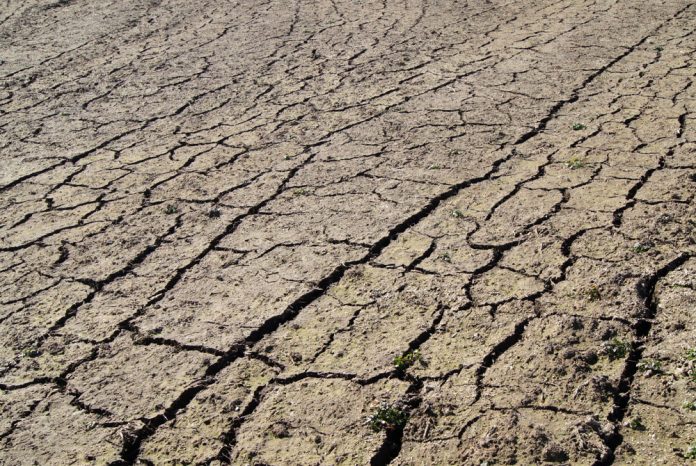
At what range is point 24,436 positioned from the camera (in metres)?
2.23

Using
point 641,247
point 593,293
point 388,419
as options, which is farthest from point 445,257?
point 388,419

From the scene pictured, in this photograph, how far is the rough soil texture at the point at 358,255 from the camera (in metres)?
2.16

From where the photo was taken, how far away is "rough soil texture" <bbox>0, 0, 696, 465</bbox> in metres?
2.16

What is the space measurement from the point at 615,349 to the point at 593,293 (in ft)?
1.01

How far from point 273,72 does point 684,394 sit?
144 inches

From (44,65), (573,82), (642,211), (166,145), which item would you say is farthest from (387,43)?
(642,211)

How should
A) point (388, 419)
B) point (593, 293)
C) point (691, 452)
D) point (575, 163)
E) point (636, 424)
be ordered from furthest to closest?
point (575, 163) → point (593, 293) → point (388, 419) → point (636, 424) → point (691, 452)

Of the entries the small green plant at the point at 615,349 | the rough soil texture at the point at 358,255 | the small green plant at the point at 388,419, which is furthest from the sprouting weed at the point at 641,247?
the small green plant at the point at 388,419

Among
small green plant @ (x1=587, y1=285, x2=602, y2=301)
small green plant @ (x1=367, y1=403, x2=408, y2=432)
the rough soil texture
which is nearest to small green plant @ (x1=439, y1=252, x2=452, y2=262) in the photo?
the rough soil texture

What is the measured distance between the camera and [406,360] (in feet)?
7.75

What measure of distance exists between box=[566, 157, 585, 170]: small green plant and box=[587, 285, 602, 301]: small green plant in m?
1.03

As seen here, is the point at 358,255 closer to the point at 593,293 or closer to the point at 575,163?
the point at 593,293

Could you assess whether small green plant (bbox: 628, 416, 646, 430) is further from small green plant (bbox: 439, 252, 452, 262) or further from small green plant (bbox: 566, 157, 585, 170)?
small green plant (bbox: 566, 157, 585, 170)

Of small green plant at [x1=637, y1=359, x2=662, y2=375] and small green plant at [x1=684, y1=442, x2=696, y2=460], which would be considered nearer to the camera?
small green plant at [x1=684, y1=442, x2=696, y2=460]
